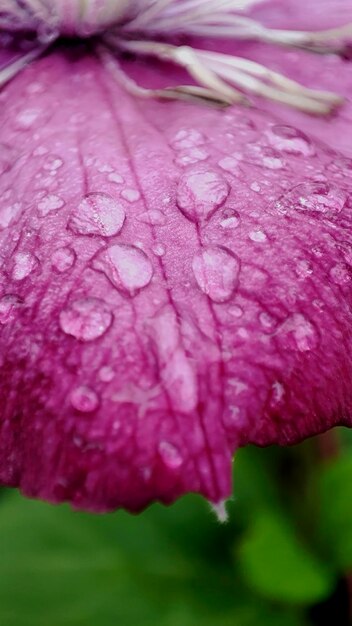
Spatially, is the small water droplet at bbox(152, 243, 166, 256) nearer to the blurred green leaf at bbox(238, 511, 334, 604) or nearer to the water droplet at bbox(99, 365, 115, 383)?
the water droplet at bbox(99, 365, 115, 383)

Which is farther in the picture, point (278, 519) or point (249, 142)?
point (278, 519)

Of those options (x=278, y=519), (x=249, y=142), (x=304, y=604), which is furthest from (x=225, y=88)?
(x=304, y=604)

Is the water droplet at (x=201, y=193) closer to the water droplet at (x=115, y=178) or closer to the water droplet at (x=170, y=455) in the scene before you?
the water droplet at (x=115, y=178)

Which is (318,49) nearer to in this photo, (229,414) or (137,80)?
(137,80)

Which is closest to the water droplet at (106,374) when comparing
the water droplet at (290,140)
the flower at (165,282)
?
the flower at (165,282)

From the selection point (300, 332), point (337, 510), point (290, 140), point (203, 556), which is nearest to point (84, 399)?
point (300, 332)

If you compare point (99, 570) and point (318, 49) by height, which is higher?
point (318, 49)

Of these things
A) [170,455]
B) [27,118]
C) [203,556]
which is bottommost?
[203,556]

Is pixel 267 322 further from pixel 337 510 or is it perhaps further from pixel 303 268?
pixel 337 510
